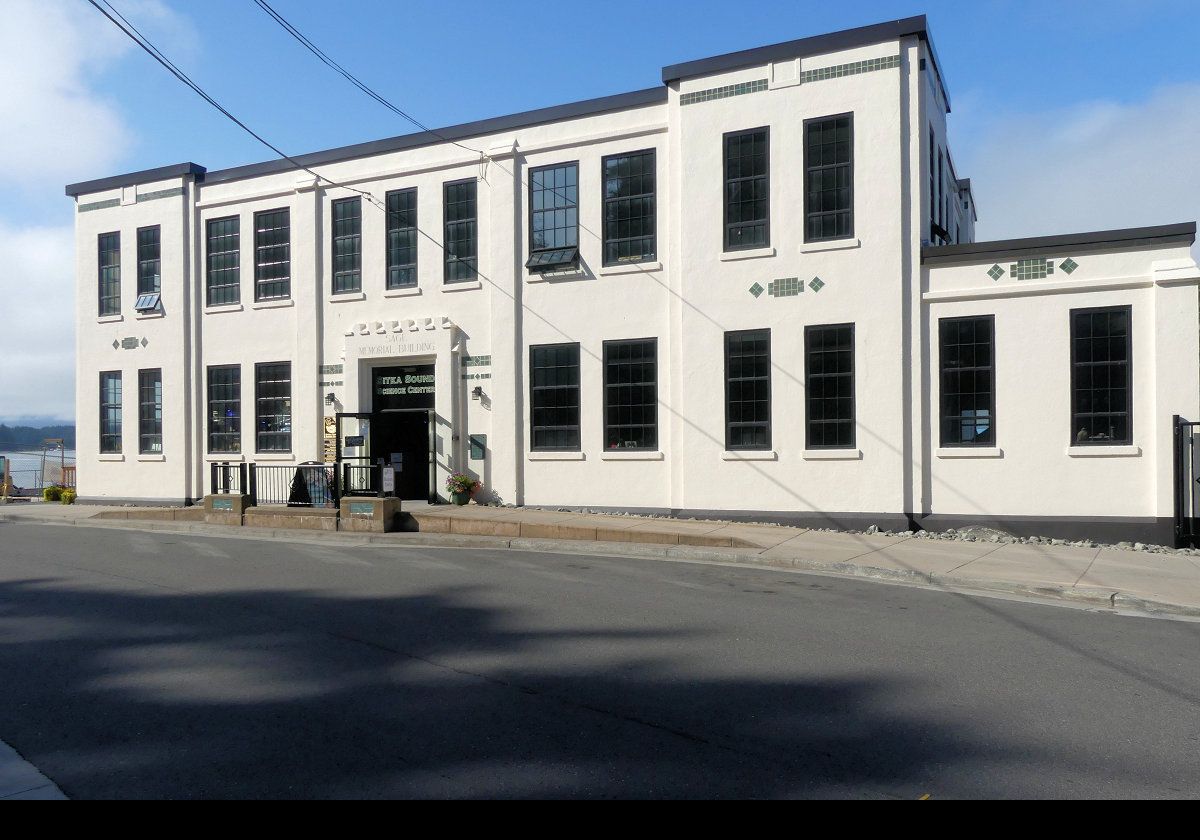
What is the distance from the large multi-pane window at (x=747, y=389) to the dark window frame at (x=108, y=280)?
16961mm

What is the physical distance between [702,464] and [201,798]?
13.1m

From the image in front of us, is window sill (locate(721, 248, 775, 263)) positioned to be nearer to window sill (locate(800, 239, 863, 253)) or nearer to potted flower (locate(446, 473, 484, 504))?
window sill (locate(800, 239, 863, 253))

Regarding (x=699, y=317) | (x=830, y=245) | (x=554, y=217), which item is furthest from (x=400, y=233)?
(x=830, y=245)

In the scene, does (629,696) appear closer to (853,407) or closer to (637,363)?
(853,407)

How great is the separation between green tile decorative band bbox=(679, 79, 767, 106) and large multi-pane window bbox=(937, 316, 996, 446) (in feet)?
17.8

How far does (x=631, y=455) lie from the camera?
17.6 metres

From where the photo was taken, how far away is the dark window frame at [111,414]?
2408 cm

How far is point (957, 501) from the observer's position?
15.2 metres

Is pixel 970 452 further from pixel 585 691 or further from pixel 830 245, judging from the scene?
pixel 585 691

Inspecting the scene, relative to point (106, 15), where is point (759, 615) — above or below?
below

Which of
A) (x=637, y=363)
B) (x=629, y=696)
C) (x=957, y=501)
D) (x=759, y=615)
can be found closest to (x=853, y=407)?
(x=957, y=501)

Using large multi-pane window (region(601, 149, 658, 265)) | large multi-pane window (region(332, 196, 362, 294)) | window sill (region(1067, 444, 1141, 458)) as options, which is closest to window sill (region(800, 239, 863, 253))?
large multi-pane window (region(601, 149, 658, 265))

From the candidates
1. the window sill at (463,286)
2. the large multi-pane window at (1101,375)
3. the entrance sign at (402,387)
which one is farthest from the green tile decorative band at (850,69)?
the entrance sign at (402,387)
